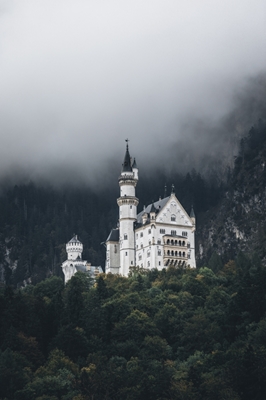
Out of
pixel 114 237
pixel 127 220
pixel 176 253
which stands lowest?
pixel 176 253

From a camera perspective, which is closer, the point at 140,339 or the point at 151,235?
the point at 140,339

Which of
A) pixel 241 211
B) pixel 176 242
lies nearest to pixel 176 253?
pixel 176 242

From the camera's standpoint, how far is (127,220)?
122562 millimetres

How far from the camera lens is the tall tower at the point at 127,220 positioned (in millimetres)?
121688

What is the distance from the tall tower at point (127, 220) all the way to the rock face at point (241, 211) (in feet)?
116

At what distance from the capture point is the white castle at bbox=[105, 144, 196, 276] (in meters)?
119

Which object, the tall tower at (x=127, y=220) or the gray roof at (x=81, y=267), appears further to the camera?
the gray roof at (x=81, y=267)

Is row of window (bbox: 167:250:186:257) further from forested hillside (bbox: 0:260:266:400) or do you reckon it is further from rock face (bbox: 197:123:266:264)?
rock face (bbox: 197:123:266:264)

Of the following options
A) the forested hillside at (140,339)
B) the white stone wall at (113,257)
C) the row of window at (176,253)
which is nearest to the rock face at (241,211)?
the white stone wall at (113,257)

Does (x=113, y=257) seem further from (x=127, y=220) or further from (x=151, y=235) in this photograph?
(x=151, y=235)

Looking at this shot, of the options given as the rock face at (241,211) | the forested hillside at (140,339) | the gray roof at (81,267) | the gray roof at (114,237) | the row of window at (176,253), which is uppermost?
the rock face at (241,211)

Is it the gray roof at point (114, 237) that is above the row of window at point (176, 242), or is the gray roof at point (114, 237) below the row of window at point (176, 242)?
above

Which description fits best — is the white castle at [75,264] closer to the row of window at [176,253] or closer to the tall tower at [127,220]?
the tall tower at [127,220]

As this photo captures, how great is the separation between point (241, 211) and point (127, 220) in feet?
157
